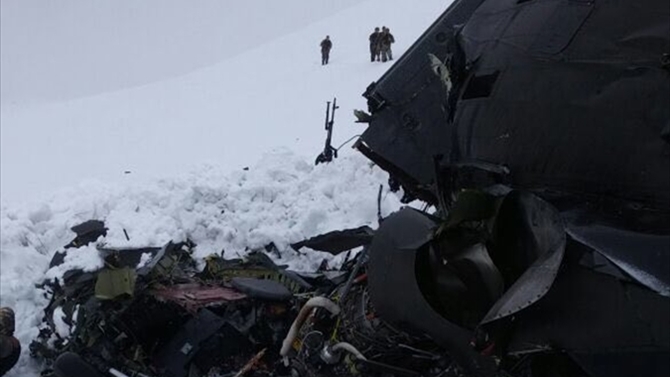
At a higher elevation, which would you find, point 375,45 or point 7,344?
point 7,344

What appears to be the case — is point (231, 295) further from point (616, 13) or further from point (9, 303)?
point (616, 13)

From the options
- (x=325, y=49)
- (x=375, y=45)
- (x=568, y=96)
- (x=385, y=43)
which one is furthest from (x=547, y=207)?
(x=325, y=49)

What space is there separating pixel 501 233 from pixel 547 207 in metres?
0.32

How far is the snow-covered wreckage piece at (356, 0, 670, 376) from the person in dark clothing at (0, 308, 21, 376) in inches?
131

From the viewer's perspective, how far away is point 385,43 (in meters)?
21.3

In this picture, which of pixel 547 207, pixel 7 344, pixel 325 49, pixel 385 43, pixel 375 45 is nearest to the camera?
pixel 547 207

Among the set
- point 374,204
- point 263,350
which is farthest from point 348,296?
point 374,204

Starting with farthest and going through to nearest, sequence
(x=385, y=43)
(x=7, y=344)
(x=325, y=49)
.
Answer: (x=325, y=49) → (x=385, y=43) → (x=7, y=344)

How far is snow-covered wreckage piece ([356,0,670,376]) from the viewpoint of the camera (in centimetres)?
287

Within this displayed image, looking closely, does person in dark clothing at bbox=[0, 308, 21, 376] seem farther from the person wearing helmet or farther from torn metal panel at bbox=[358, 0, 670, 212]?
the person wearing helmet

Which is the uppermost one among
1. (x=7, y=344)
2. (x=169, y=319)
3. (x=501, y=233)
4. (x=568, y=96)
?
(x=568, y=96)

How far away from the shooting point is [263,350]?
5.89m

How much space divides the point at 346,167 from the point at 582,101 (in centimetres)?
588

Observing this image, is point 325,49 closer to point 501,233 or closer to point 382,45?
point 382,45
